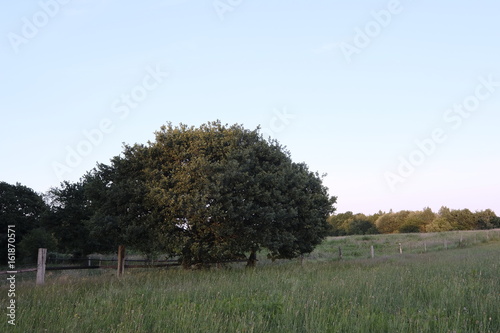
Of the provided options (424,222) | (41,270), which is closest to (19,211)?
(41,270)


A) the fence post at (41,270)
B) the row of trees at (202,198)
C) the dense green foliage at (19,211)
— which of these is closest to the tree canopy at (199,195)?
the row of trees at (202,198)

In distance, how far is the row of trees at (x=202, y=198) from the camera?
1555 centimetres

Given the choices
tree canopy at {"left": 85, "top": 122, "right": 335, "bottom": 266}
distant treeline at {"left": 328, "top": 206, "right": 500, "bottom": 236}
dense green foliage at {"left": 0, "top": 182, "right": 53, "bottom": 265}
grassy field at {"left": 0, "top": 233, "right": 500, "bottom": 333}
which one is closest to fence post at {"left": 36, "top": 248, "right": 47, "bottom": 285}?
grassy field at {"left": 0, "top": 233, "right": 500, "bottom": 333}

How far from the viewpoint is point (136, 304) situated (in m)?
7.70

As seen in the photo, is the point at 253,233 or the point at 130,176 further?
the point at 130,176

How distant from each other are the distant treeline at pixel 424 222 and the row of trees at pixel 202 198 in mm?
66704

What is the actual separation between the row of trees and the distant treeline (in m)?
66.7

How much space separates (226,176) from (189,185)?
1.65 m

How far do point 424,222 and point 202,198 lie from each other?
104700 millimetres

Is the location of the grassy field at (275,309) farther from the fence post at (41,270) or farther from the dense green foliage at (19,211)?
the dense green foliage at (19,211)

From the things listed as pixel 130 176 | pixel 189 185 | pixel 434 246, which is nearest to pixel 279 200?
pixel 189 185

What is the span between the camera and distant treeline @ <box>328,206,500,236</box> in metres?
92.2

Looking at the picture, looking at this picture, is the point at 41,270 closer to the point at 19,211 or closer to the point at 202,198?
the point at 202,198

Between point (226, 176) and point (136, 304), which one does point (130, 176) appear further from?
point (136, 304)
